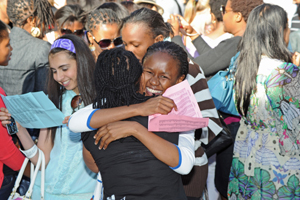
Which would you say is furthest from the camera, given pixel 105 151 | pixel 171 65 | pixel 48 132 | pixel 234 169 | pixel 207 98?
pixel 234 169

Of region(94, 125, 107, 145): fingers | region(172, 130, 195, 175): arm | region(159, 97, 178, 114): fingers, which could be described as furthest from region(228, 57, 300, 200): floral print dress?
region(94, 125, 107, 145): fingers

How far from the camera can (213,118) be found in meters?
2.42

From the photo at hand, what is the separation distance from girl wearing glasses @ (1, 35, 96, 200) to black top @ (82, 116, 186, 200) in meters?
0.95

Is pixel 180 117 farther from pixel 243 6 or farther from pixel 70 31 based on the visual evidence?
pixel 70 31

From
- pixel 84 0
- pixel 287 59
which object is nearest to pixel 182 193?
pixel 287 59

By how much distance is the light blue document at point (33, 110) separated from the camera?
7.20ft

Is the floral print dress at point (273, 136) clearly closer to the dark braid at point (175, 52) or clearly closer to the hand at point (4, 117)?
the dark braid at point (175, 52)

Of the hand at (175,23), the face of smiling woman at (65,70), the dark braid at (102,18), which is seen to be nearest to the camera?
the face of smiling woman at (65,70)

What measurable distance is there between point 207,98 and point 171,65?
1.52ft

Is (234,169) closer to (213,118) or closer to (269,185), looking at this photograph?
(269,185)

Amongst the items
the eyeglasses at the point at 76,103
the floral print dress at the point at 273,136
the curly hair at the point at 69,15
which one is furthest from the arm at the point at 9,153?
the curly hair at the point at 69,15

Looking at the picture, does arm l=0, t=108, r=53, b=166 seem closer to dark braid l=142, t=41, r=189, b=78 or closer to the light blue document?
the light blue document

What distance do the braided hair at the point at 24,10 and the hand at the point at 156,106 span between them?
278 cm

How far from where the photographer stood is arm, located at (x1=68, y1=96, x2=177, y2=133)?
1583 millimetres
